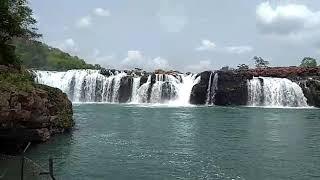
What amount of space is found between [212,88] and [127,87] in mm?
10075

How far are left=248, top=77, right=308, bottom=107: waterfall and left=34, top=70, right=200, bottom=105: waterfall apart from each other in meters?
6.80

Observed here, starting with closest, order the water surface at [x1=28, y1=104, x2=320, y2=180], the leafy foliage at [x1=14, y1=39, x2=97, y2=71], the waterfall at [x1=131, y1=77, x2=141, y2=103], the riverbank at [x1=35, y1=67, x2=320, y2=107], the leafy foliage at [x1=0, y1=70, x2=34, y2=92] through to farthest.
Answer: the water surface at [x1=28, y1=104, x2=320, y2=180], the leafy foliage at [x1=0, y1=70, x2=34, y2=92], the riverbank at [x1=35, y1=67, x2=320, y2=107], the waterfall at [x1=131, y1=77, x2=141, y2=103], the leafy foliage at [x1=14, y1=39, x2=97, y2=71]

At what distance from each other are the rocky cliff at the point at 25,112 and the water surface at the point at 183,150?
0.71 meters

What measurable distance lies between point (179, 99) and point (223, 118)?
1855cm

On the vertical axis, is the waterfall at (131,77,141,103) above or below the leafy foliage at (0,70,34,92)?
above

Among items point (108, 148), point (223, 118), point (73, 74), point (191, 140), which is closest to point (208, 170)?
point (108, 148)

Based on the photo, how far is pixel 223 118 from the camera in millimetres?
38156

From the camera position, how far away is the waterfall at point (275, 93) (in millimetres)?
55250

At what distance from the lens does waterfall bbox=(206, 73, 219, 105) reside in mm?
56062

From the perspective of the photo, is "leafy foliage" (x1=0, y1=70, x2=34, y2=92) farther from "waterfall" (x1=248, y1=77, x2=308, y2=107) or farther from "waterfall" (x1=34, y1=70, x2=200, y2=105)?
"waterfall" (x1=248, y1=77, x2=308, y2=107)

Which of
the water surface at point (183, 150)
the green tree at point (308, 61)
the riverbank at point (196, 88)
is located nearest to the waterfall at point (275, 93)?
the riverbank at point (196, 88)

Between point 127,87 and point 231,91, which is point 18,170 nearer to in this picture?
point 127,87

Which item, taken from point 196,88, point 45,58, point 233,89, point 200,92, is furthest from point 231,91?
point 45,58

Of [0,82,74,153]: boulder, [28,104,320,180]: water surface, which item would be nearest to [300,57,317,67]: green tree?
[28,104,320,180]: water surface
